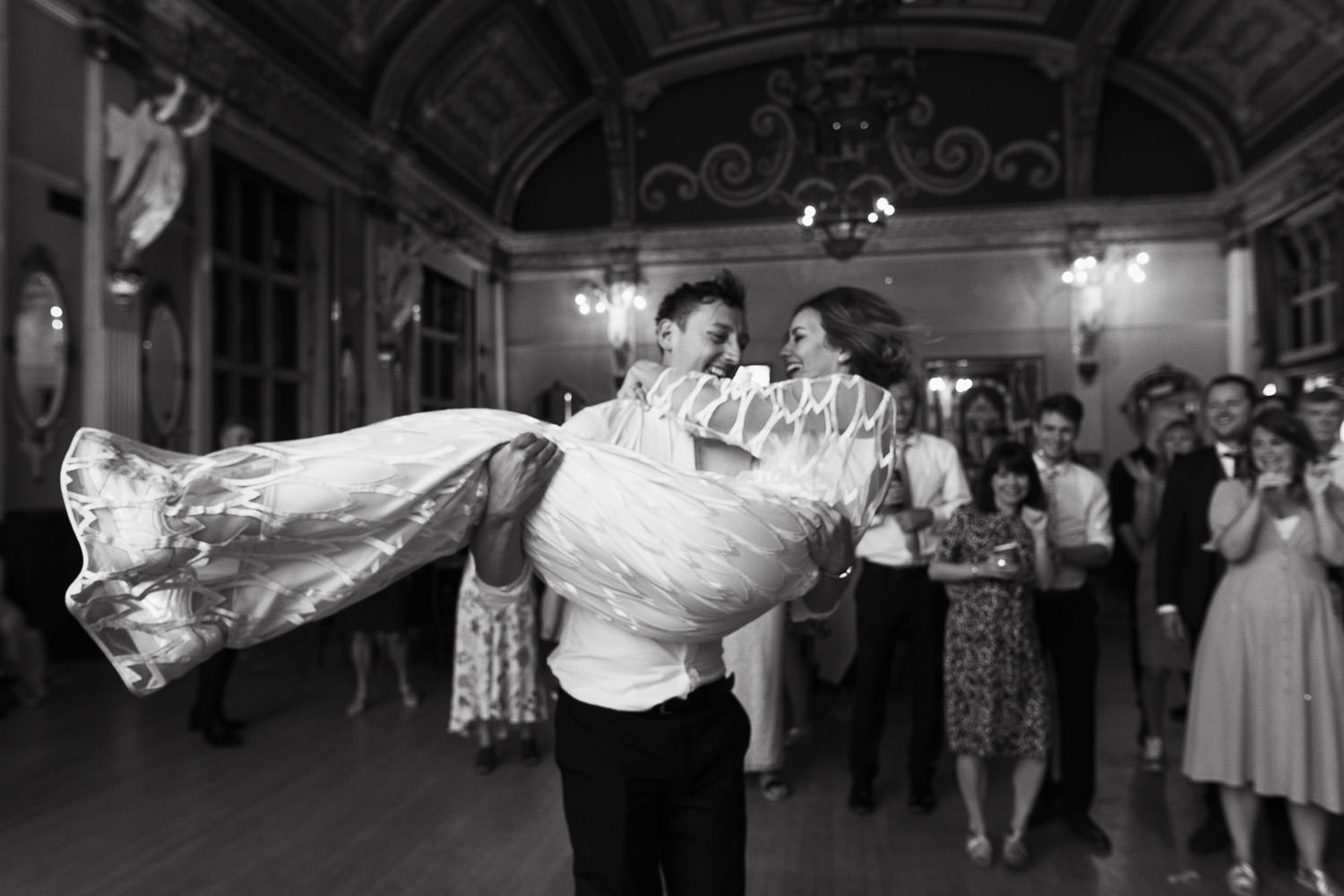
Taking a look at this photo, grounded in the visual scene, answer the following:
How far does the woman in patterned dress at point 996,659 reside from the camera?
317cm

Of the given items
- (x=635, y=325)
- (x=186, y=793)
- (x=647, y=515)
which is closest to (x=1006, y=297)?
(x=635, y=325)

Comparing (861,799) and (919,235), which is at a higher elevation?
(919,235)

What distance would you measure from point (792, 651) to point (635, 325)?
8.47m

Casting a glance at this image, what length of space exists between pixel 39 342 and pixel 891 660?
523cm

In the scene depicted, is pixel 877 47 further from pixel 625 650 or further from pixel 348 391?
pixel 625 650

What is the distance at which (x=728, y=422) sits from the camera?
4.84ft

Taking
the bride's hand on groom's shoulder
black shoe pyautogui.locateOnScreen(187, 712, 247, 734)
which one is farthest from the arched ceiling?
the bride's hand on groom's shoulder

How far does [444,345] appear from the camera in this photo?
11.9 meters

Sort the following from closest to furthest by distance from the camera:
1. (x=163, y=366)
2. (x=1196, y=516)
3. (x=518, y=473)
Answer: (x=518, y=473)
(x=1196, y=516)
(x=163, y=366)

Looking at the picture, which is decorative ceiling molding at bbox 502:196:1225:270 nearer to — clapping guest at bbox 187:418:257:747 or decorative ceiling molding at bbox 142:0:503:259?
decorative ceiling molding at bbox 142:0:503:259

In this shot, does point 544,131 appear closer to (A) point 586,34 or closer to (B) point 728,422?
(A) point 586,34

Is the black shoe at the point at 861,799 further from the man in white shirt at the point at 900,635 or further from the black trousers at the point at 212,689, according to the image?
the black trousers at the point at 212,689

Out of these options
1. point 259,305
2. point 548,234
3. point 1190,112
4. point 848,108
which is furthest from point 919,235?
point 259,305

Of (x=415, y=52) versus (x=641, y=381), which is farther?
(x=415, y=52)
